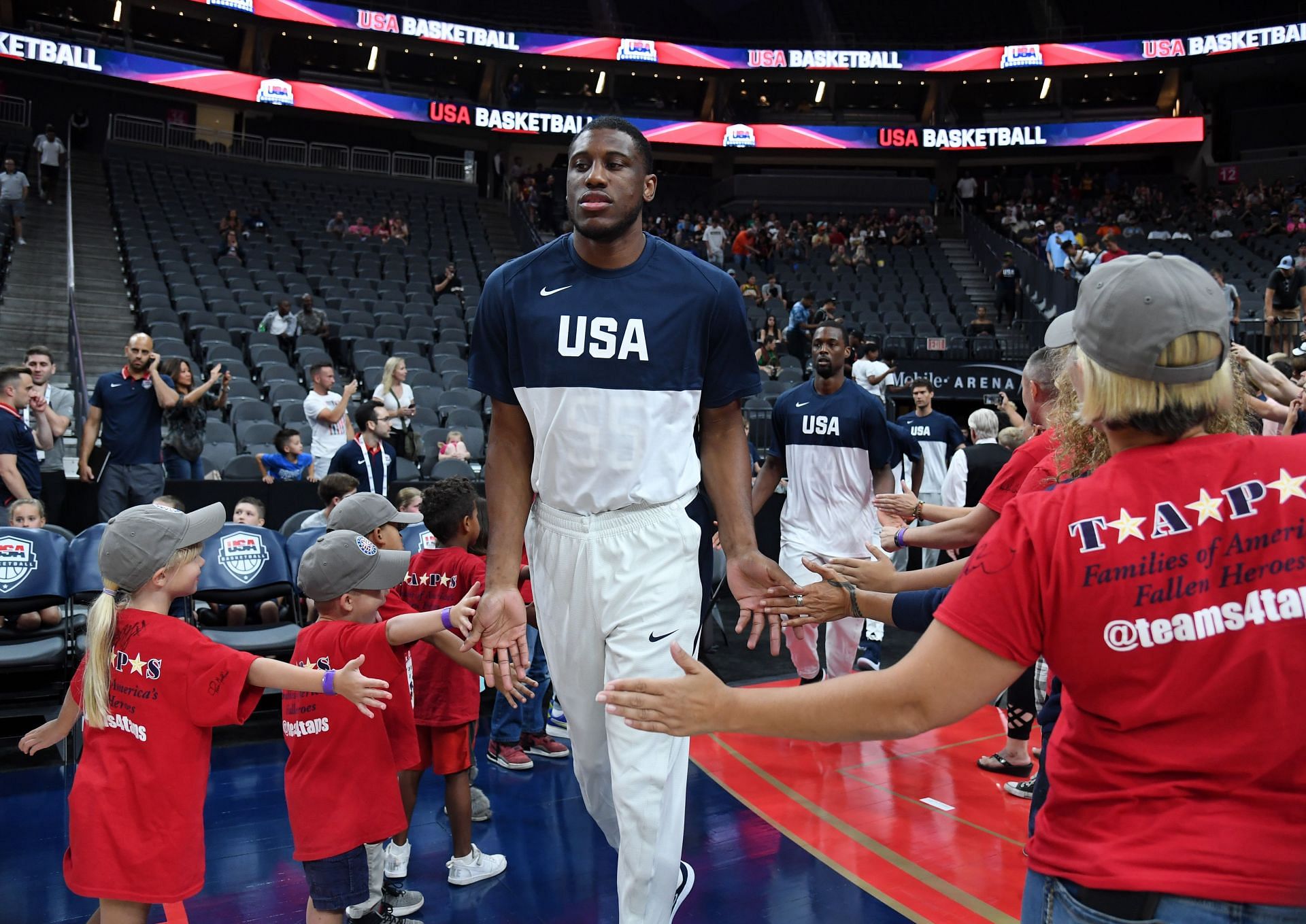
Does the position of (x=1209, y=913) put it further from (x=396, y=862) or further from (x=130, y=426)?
(x=130, y=426)

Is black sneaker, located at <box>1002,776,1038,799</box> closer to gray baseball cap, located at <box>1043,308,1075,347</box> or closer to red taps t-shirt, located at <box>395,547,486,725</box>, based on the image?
red taps t-shirt, located at <box>395,547,486,725</box>

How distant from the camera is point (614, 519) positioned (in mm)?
2734

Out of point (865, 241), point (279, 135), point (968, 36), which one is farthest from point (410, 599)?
point (968, 36)

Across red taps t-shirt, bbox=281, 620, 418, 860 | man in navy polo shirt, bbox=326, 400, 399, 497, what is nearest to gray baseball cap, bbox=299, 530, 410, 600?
red taps t-shirt, bbox=281, 620, 418, 860

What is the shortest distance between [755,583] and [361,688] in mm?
1115

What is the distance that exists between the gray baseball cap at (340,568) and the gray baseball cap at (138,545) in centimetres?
40

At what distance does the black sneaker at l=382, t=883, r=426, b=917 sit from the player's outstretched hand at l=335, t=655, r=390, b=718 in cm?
134

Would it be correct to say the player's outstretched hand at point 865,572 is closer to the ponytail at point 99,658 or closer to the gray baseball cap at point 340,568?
the gray baseball cap at point 340,568

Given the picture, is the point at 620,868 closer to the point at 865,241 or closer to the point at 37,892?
→ the point at 37,892

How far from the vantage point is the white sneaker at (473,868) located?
393cm

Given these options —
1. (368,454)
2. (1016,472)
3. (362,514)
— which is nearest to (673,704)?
(1016,472)

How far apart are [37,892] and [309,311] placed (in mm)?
10920

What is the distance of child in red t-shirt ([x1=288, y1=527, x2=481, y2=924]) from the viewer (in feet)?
10.3

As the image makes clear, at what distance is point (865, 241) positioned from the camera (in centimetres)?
2530
